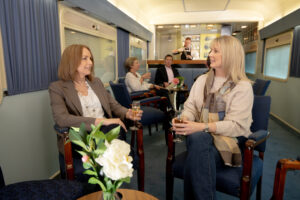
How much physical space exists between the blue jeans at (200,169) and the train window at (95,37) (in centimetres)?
199

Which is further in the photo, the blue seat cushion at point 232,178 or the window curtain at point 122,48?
the window curtain at point 122,48

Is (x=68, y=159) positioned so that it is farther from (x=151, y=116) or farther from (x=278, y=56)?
(x=278, y=56)

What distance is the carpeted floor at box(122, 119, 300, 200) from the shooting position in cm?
219

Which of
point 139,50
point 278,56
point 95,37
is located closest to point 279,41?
point 278,56

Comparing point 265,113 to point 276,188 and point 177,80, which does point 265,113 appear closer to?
point 276,188

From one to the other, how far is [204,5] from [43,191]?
6498 millimetres

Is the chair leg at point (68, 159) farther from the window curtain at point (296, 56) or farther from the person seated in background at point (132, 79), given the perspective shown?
the window curtain at point (296, 56)

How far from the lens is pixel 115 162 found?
0.75 meters

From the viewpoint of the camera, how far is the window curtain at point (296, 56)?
4082mm

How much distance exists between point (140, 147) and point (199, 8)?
19.9ft

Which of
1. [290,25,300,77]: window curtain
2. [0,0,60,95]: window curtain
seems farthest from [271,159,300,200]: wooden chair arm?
[290,25,300,77]: window curtain

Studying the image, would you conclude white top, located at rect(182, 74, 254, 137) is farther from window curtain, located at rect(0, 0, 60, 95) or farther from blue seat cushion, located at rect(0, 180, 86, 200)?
window curtain, located at rect(0, 0, 60, 95)

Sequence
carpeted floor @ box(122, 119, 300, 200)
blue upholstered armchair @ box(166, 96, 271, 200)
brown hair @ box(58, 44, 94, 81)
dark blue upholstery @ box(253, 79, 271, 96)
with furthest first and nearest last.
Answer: dark blue upholstery @ box(253, 79, 271, 96)
carpeted floor @ box(122, 119, 300, 200)
brown hair @ box(58, 44, 94, 81)
blue upholstered armchair @ box(166, 96, 271, 200)

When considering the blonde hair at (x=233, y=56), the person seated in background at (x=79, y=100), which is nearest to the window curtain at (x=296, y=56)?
the blonde hair at (x=233, y=56)
